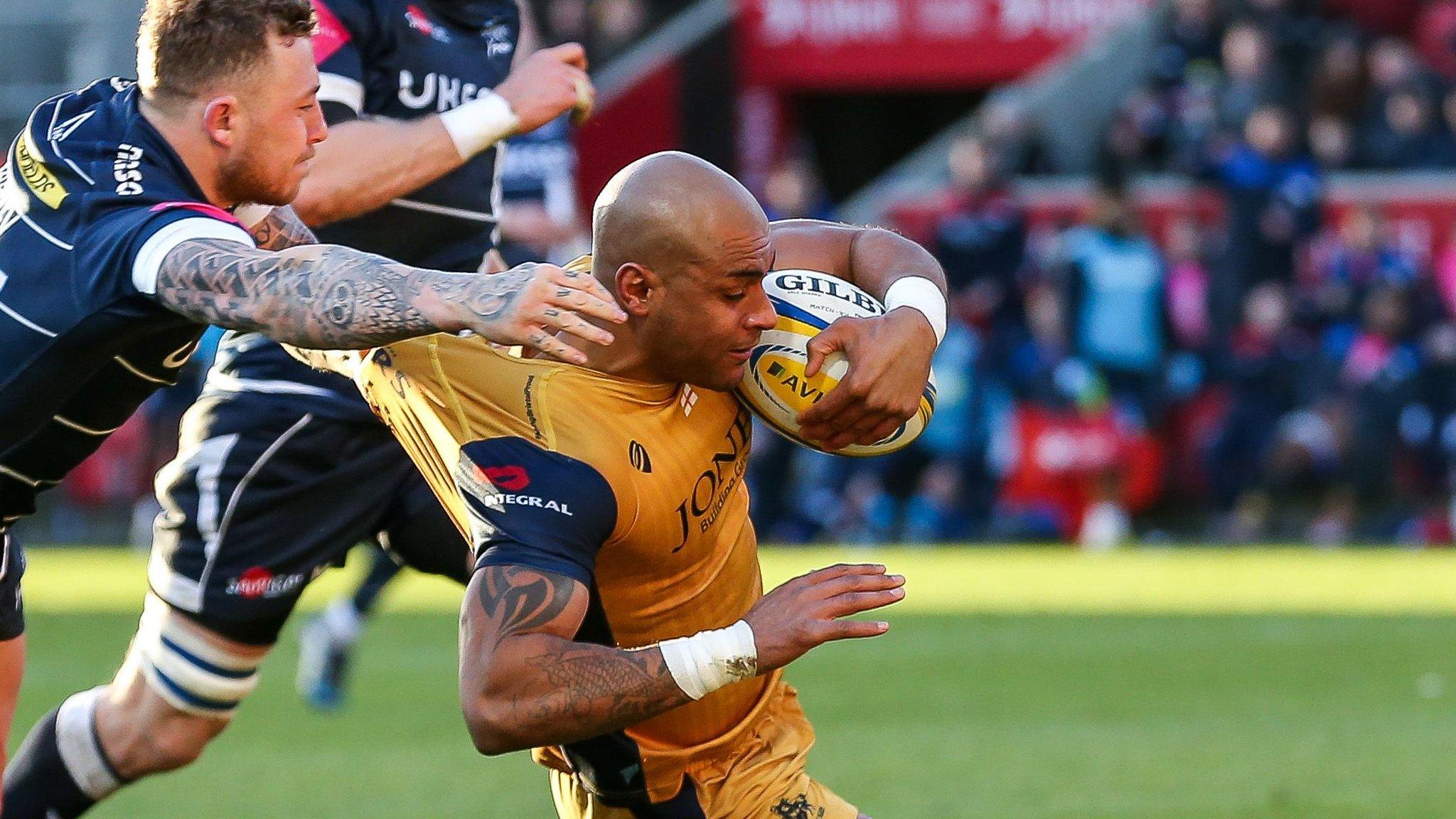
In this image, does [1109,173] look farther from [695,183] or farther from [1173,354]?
[695,183]

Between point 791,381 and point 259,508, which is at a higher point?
point 791,381

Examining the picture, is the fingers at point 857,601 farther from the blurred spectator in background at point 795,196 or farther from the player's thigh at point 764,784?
the blurred spectator in background at point 795,196

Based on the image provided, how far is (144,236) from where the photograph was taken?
3.78m

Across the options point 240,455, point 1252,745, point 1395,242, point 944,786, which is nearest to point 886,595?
point 240,455

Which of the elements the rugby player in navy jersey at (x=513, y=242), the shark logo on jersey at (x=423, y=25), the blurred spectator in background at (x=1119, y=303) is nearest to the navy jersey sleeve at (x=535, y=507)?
the shark logo on jersey at (x=423, y=25)

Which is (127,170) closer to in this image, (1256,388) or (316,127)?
(316,127)

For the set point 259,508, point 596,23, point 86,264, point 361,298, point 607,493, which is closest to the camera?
point 361,298

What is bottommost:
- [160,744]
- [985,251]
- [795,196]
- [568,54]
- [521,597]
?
[985,251]

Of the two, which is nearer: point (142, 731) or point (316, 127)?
point (316, 127)

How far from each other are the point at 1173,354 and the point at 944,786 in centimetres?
916

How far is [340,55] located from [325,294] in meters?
2.02

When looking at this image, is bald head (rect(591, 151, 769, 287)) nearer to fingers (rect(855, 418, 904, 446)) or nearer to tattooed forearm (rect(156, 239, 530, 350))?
fingers (rect(855, 418, 904, 446))

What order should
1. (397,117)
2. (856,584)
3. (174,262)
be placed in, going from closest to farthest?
1. (174,262)
2. (856,584)
3. (397,117)

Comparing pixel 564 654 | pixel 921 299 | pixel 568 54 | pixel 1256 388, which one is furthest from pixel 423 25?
pixel 1256 388
